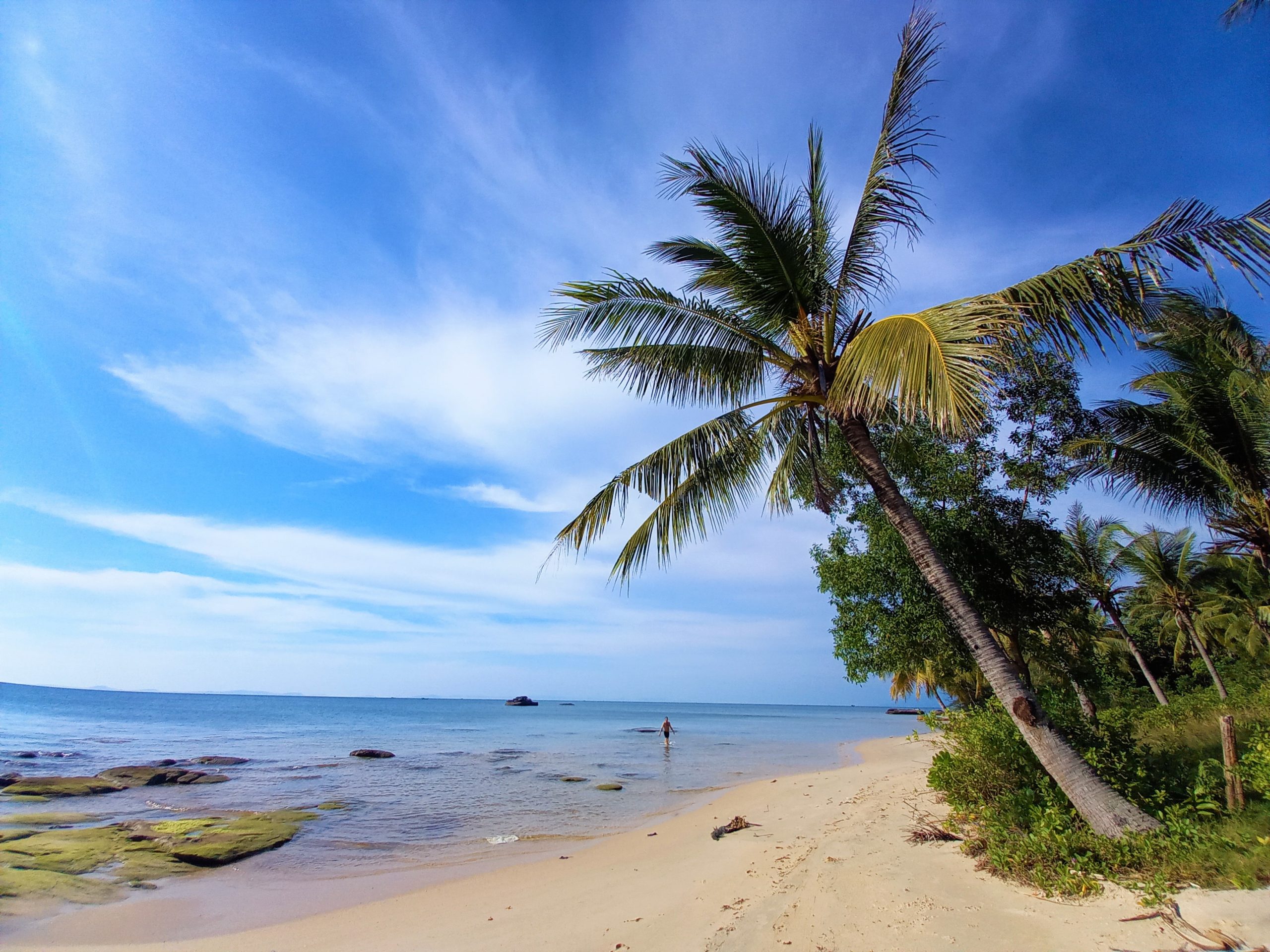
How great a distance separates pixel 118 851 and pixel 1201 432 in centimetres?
1900

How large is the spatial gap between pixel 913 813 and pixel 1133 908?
519cm

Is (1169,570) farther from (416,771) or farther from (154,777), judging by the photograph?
(154,777)

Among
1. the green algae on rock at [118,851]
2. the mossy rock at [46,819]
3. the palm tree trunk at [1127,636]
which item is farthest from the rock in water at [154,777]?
the palm tree trunk at [1127,636]

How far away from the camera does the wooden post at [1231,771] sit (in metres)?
5.33

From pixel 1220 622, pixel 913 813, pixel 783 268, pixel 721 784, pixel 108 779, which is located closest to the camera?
pixel 783 268

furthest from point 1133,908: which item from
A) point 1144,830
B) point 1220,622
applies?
point 1220,622

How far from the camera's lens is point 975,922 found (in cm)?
466

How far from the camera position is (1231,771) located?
5477 millimetres

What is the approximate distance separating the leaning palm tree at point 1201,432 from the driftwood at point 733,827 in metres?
8.53

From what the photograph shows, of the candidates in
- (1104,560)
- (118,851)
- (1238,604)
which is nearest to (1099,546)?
(1104,560)

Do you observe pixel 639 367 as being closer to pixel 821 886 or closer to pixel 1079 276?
pixel 1079 276

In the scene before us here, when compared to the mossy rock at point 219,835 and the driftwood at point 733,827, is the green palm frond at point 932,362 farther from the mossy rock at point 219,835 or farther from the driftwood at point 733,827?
the mossy rock at point 219,835

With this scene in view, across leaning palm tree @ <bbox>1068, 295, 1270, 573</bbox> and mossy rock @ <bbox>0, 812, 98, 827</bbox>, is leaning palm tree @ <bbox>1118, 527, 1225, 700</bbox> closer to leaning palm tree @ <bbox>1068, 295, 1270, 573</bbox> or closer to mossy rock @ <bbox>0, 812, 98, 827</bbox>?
leaning palm tree @ <bbox>1068, 295, 1270, 573</bbox>

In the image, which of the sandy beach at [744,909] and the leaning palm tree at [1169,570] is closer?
the sandy beach at [744,909]
